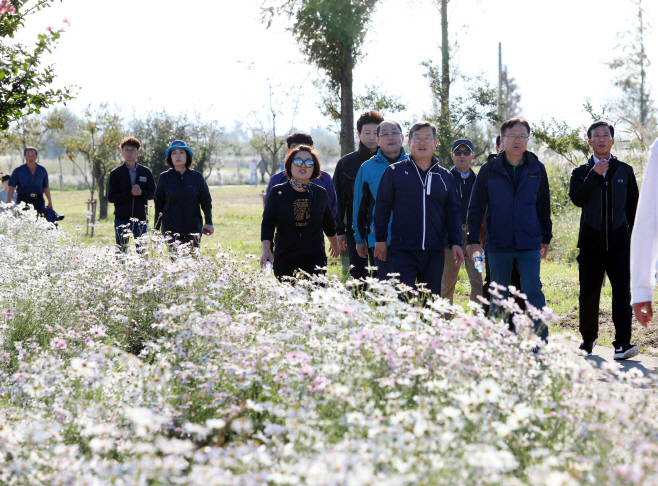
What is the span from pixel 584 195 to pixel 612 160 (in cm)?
40

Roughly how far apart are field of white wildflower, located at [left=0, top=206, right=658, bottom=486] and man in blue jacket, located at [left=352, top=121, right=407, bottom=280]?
1.39 m

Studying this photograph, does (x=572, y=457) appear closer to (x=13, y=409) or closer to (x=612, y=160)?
(x=13, y=409)

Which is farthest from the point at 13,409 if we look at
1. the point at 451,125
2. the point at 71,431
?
the point at 451,125

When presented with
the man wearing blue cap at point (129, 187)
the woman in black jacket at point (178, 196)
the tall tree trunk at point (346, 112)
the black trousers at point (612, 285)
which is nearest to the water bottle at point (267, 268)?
the woman in black jacket at point (178, 196)

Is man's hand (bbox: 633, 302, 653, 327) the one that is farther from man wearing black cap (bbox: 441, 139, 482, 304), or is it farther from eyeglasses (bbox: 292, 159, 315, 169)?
man wearing black cap (bbox: 441, 139, 482, 304)

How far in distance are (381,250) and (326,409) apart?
2727 millimetres

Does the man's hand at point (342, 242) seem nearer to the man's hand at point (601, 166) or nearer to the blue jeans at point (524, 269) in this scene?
the blue jeans at point (524, 269)

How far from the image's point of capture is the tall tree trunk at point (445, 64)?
742 inches

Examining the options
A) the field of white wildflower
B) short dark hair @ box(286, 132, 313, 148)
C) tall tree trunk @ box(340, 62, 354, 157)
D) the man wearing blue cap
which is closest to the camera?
the field of white wildflower

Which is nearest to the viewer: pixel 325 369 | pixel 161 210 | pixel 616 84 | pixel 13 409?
pixel 325 369

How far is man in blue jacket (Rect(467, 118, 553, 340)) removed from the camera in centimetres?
572

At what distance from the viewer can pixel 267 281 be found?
5500 millimetres

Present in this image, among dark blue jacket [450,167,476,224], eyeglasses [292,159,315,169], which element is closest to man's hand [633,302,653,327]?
eyeglasses [292,159,315,169]

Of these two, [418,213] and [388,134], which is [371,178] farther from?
[418,213]
